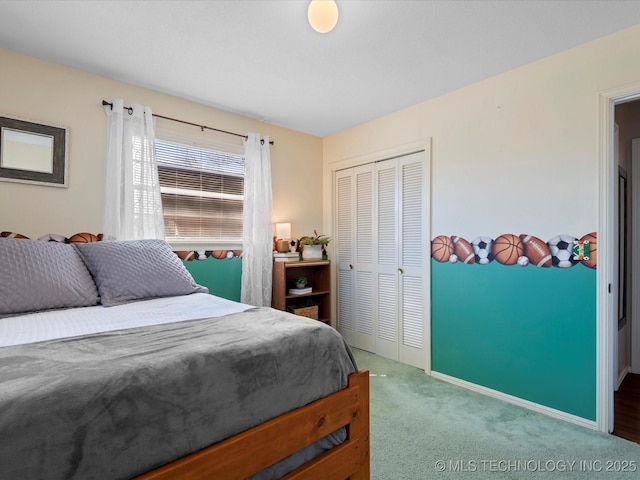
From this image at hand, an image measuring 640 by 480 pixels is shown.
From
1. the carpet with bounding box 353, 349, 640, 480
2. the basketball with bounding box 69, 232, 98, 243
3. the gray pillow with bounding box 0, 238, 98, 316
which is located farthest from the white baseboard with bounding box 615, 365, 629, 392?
the basketball with bounding box 69, 232, 98, 243

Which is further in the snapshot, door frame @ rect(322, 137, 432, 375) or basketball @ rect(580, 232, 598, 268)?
door frame @ rect(322, 137, 432, 375)

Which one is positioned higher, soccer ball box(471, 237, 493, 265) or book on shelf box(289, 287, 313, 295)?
soccer ball box(471, 237, 493, 265)

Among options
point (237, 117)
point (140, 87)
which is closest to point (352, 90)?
point (237, 117)

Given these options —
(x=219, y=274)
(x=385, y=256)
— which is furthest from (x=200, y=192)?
(x=385, y=256)

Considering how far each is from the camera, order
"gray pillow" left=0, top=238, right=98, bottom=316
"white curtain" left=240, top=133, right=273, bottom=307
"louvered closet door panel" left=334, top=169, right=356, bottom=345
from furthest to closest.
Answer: "louvered closet door panel" left=334, top=169, right=356, bottom=345 → "white curtain" left=240, top=133, right=273, bottom=307 → "gray pillow" left=0, top=238, right=98, bottom=316

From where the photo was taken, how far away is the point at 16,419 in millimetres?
719

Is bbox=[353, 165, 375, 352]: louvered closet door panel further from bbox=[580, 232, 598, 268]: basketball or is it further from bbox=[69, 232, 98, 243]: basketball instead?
bbox=[69, 232, 98, 243]: basketball

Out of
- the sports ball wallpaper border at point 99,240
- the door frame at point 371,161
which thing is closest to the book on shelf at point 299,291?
the door frame at point 371,161

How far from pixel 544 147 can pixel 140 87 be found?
3.05 m

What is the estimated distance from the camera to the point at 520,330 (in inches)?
94.2

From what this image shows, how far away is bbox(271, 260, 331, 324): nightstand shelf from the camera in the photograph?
3.34 meters

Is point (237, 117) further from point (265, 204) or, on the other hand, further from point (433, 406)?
point (433, 406)

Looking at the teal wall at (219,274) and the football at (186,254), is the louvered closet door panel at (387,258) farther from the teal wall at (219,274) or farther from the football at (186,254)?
the football at (186,254)

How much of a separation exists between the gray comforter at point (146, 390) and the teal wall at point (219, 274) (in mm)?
1675
